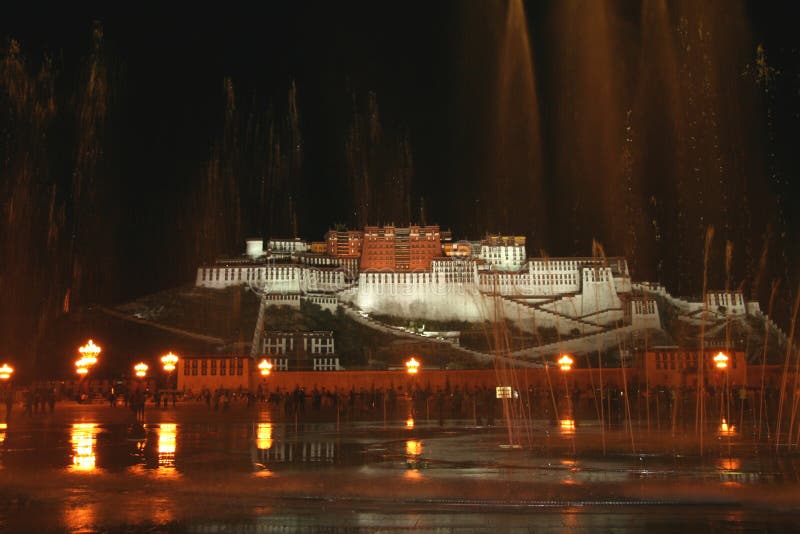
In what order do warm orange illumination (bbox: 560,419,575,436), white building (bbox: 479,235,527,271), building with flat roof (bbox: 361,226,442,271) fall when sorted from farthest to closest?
white building (bbox: 479,235,527,271) < building with flat roof (bbox: 361,226,442,271) < warm orange illumination (bbox: 560,419,575,436)

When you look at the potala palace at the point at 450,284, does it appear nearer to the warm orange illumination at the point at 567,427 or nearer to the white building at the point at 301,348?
the white building at the point at 301,348

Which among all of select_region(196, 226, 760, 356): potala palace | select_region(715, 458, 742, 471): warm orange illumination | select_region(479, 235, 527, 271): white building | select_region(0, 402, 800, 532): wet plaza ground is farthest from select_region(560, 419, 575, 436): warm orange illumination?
select_region(479, 235, 527, 271): white building

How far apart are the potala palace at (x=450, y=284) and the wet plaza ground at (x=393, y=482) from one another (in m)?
75.6

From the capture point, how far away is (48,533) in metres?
7.77

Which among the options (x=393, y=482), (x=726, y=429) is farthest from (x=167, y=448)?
(x=726, y=429)

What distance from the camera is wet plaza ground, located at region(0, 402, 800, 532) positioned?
27.7ft

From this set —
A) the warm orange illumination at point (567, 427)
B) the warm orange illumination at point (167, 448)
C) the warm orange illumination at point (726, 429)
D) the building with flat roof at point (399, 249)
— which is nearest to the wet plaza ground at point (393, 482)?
the warm orange illumination at point (167, 448)

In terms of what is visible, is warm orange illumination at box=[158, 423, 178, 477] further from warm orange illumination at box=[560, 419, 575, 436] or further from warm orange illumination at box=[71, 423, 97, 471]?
warm orange illumination at box=[560, 419, 575, 436]

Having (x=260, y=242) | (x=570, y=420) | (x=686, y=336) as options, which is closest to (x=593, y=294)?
(x=686, y=336)

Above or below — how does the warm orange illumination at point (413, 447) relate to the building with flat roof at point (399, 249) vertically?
below

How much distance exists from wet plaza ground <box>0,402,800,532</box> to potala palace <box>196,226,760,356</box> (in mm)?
75573

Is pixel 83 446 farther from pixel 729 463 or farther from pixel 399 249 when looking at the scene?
pixel 399 249

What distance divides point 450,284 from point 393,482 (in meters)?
91.1

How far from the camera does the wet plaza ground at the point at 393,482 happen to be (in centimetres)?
843
